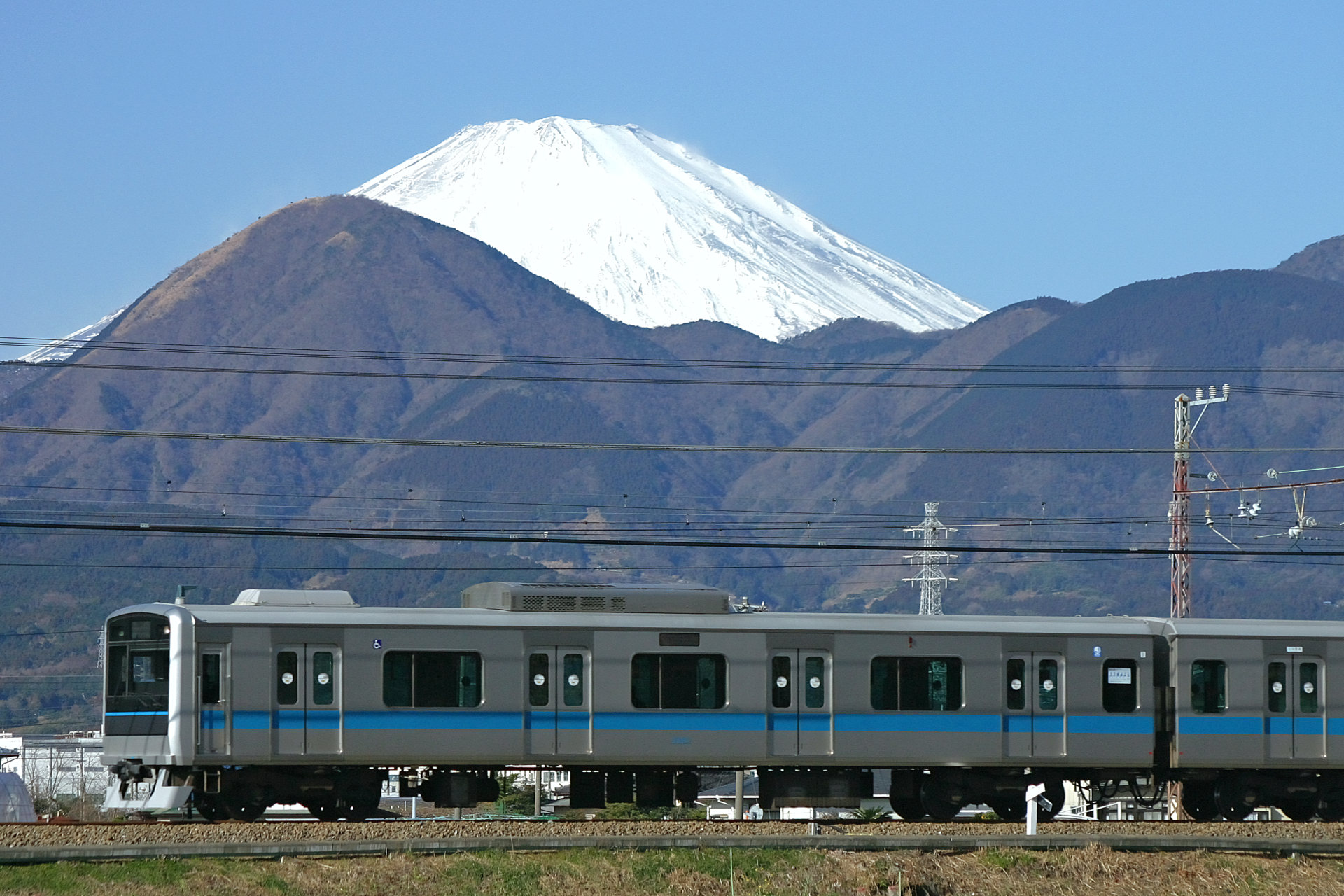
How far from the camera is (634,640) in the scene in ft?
86.8

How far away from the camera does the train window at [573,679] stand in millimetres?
26297

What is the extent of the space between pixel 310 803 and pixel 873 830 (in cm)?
827

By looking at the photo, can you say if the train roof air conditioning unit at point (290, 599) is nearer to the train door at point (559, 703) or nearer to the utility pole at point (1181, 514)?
the train door at point (559, 703)

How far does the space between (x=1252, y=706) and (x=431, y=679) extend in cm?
1251

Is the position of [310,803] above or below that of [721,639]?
below

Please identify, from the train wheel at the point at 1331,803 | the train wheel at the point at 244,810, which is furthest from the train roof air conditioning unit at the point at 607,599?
the train wheel at the point at 1331,803

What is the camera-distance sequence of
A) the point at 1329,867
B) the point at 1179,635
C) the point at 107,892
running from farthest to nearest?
the point at 1179,635
the point at 1329,867
the point at 107,892

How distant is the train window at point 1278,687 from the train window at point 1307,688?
0.23 metres

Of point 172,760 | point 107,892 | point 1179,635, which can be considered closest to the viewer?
point 107,892

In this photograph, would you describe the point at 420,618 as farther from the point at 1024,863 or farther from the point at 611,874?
the point at 1024,863

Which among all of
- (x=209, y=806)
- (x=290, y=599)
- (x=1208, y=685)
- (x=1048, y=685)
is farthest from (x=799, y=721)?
(x=209, y=806)

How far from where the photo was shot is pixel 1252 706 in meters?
27.4

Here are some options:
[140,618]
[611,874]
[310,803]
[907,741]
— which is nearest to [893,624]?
[907,741]

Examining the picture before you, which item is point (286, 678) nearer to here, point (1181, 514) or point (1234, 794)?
point (1234, 794)
